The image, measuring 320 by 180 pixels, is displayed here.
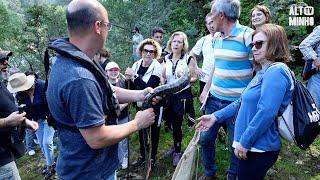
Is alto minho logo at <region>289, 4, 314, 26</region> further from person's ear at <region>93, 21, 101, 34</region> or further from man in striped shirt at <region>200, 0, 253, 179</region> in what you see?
person's ear at <region>93, 21, 101, 34</region>

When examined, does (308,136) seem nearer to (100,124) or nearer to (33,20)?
(100,124)

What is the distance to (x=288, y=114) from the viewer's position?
2.94 metres

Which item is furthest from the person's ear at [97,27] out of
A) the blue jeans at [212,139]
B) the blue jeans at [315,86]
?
the blue jeans at [315,86]

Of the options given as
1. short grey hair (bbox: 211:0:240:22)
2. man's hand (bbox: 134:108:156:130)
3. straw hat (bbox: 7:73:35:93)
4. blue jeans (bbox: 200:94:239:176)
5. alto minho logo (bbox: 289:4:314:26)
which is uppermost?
short grey hair (bbox: 211:0:240:22)

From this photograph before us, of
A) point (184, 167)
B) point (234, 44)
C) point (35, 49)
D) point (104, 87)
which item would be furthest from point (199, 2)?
point (104, 87)

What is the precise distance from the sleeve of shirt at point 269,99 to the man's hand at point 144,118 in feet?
2.95

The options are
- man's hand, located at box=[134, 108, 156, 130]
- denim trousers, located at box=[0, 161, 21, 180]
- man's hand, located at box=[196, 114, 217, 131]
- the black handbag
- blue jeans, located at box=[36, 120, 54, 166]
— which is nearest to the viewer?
man's hand, located at box=[134, 108, 156, 130]

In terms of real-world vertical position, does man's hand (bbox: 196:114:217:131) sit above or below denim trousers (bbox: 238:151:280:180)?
above

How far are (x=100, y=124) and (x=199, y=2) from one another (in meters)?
10.3

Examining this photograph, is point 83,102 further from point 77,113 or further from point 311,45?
point 311,45

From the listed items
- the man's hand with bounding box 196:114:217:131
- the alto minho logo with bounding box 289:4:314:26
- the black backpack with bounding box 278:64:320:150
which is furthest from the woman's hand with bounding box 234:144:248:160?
the alto minho logo with bounding box 289:4:314:26

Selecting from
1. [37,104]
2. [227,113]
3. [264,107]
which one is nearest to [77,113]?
[264,107]

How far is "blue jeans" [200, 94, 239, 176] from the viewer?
4.33m

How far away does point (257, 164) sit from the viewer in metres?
3.08
